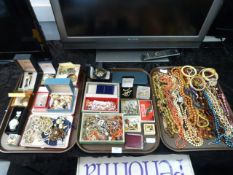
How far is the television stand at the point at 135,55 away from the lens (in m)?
1.26

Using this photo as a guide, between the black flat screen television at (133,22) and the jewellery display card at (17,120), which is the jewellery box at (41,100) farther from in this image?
the black flat screen television at (133,22)

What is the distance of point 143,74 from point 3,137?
79 centimetres

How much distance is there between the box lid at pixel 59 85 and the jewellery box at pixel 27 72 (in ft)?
0.49

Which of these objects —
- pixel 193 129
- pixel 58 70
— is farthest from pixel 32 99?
pixel 193 129

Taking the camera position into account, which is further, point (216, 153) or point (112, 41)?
point (112, 41)

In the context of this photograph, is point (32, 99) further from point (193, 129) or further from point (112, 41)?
point (193, 129)

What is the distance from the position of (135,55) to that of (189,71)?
1.09 ft

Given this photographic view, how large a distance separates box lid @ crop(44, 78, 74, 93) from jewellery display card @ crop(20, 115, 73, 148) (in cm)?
14

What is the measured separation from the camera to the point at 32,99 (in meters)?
1.10

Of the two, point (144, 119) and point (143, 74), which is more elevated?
point (143, 74)

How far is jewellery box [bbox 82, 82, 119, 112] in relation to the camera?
107 centimetres

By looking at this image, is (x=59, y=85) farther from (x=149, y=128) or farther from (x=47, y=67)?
(x=149, y=128)

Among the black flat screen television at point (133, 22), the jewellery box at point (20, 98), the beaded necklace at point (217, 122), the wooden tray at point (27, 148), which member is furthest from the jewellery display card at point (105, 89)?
the beaded necklace at point (217, 122)

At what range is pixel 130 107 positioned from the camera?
1088 millimetres
